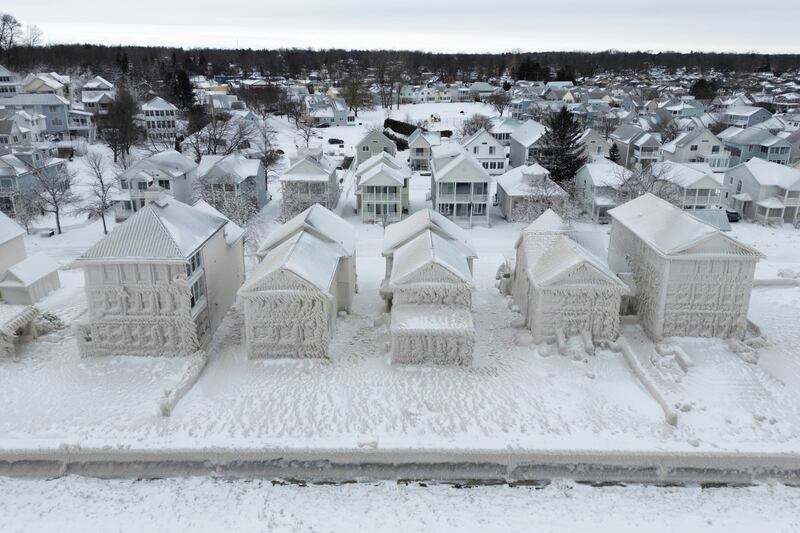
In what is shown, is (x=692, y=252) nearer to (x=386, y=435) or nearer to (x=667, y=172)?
(x=386, y=435)

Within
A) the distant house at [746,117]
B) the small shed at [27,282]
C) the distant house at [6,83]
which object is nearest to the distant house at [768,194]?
the distant house at [746,117]

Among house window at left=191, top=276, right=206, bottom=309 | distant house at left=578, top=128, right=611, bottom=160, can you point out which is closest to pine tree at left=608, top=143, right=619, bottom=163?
distant house at left=578, top=128, right=611, bottom=160

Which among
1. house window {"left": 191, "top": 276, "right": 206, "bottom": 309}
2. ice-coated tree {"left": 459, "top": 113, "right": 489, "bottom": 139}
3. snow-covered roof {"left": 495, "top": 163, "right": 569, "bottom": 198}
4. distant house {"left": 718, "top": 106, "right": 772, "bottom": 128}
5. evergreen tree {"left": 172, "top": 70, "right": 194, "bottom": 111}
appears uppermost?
evergreen tree {"left": 172, "top": 70, "right": 194, "bottom": 111}

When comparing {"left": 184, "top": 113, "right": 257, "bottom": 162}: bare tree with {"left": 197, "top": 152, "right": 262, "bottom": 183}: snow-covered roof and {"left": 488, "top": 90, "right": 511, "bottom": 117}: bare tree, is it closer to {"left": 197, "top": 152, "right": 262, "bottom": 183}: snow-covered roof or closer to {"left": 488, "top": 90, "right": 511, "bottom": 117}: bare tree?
{"left": 197, "top": 152, "right": 262, "bottom": 183}: snow-covered roof

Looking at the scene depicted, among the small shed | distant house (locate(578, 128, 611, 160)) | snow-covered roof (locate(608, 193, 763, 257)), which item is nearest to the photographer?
snow-covered roof (locate(608, 193, 763, 257))

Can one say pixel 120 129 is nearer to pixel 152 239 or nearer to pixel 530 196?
pixel 530 196

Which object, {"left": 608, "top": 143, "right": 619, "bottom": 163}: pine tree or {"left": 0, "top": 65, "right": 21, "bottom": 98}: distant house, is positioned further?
{"left": 0, "top": 65, "right": 21, "bottom": 98}: distant house
